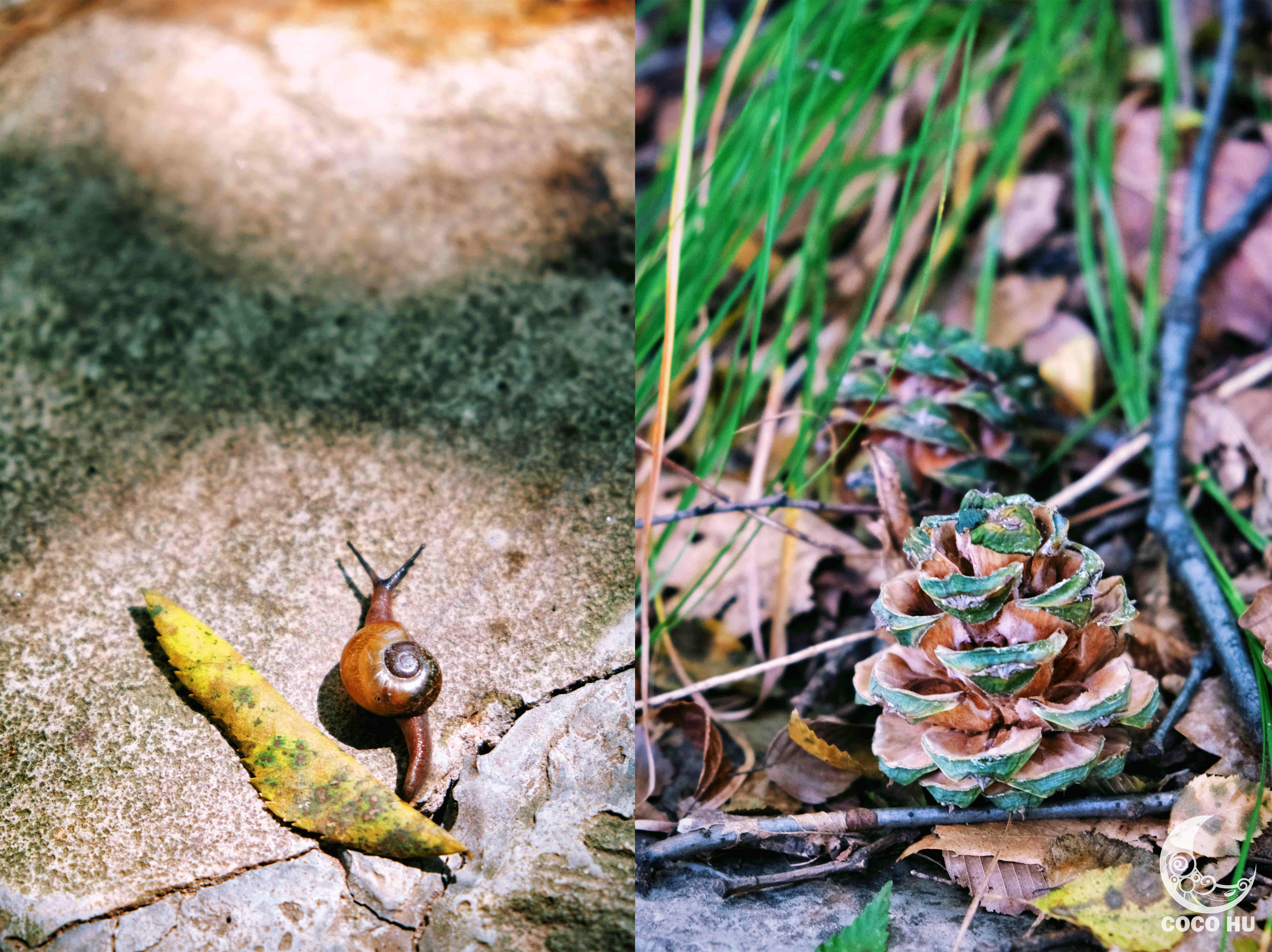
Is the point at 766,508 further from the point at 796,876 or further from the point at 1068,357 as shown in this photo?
the point at 1068,357

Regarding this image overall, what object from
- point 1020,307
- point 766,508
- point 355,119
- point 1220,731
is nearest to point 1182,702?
point 1220,731

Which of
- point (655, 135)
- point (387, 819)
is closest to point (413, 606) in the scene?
point (387, 819)

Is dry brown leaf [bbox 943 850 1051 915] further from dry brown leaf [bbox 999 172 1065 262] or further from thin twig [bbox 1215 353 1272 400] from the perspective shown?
dry brown leaf [bbox 999 172 1065 262]

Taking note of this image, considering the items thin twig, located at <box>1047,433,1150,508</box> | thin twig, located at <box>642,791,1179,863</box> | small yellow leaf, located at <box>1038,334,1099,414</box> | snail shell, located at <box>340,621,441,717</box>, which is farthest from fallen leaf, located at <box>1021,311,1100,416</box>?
snail shell, located at <box>340,621,441,717</box>

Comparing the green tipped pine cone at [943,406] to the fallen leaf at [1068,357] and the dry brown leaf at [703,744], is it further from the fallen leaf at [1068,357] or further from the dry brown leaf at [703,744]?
the dry brown leaf at [703,744]

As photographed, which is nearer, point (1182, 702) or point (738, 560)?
point (1182, 702)
